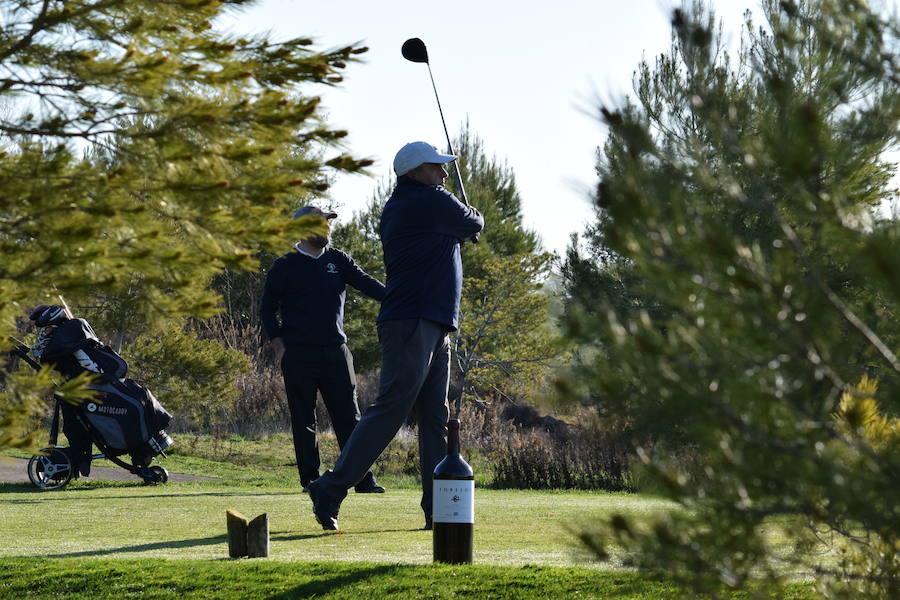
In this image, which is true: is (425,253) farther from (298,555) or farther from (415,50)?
(415,50)

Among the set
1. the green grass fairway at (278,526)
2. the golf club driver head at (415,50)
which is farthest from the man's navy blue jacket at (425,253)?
the golf club driver head at (415,50)

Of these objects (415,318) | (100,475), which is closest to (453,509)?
(415,318)

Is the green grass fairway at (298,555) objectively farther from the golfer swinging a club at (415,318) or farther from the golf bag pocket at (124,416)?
the golf bag pocket at (124,416)

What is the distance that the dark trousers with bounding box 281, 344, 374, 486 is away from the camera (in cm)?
973

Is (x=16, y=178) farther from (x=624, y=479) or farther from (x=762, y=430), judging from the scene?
(x=624, y=479)

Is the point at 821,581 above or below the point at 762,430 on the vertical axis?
below

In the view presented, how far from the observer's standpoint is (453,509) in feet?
17.5

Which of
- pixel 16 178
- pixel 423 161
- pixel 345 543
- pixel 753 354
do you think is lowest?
pixel 345 543

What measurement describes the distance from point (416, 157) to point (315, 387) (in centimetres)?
345

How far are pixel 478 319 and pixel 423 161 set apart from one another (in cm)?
2249

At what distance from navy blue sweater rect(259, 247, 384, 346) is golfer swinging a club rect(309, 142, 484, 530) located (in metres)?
2.58

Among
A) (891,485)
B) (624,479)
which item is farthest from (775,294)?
(624,479)

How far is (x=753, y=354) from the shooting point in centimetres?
240

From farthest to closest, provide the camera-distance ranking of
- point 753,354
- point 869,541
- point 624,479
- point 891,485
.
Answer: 1. point 624,479
2. point 869,541
3. point 753,354
4. point 891,485
